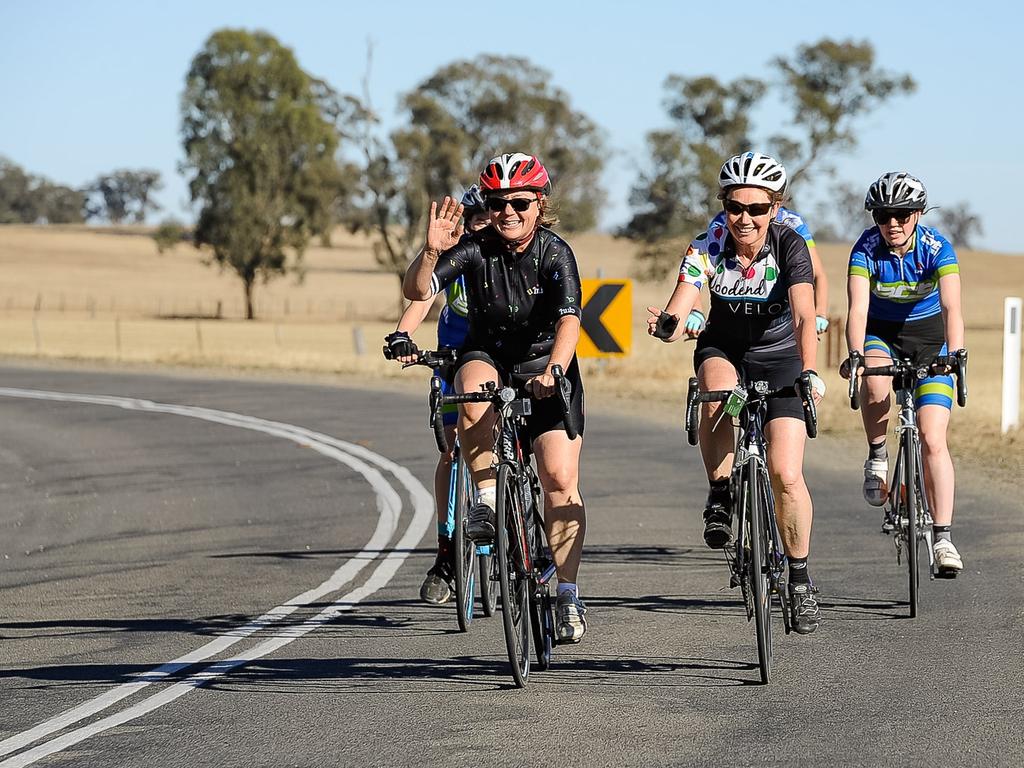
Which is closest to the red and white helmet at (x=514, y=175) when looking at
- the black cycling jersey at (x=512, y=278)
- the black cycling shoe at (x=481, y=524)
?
the black cycling jersey at (x=512, y=278)

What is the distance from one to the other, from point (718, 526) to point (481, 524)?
112cm

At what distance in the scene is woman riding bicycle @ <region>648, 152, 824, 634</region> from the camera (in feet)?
22.3

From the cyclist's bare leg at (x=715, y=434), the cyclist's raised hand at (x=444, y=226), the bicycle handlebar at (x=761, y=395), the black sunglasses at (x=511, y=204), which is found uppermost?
the black sunglasses at (x=511, y=204)

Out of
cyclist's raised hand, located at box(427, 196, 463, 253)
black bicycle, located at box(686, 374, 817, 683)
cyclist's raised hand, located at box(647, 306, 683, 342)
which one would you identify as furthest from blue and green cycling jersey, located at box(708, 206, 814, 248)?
cyclist's raised hand, located at box(427, 196, 463, 253)

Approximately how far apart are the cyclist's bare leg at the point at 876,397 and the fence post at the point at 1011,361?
7220 mm

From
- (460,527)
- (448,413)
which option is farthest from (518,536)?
(448,413)

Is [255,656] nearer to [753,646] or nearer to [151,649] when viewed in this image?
[151,649]

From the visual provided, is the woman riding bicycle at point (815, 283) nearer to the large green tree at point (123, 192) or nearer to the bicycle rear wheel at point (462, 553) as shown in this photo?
the bicycle rear wheel at point (462, 553)

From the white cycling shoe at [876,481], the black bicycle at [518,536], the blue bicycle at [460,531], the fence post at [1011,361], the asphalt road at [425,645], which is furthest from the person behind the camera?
the fence post at [1011,361]

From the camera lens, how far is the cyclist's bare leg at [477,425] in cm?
666

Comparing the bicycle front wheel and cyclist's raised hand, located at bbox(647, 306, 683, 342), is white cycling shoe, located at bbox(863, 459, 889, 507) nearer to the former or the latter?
cyclist's raised hand, located at bbox(647, 306, 683, 342)

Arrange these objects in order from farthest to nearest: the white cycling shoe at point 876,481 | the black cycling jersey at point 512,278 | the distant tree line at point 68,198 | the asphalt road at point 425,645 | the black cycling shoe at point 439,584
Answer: the distant tree line at point 68,198
the white cycling shoe at point 876,481
the black cycling shoe at point 439,584
the black cycling jersey at point 512,278
the asphalt road at point 425,645

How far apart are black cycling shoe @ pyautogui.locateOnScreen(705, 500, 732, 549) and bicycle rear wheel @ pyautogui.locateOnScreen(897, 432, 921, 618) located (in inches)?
51.4

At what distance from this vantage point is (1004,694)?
20.2ft
